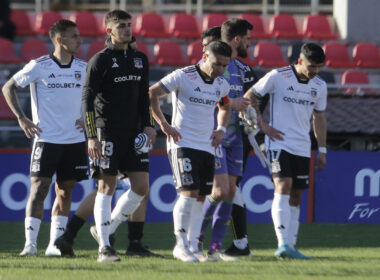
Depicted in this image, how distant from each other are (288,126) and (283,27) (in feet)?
39.8

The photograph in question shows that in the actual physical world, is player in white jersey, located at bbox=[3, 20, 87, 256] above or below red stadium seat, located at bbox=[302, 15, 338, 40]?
below

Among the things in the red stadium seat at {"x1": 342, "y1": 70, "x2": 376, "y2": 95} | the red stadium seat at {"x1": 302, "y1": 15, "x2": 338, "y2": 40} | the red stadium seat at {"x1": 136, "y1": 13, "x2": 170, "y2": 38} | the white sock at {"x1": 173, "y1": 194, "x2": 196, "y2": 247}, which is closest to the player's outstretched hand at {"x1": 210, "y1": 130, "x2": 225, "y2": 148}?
the white sock at {"x1": 173, "y1": 194, "x2": 196, "y2": 247}

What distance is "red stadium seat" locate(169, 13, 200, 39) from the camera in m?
19.5

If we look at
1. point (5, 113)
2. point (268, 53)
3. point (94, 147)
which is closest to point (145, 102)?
point (94, 147)

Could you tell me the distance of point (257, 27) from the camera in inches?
781

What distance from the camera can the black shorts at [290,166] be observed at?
26.2 feet

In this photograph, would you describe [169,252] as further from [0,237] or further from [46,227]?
[46,227]

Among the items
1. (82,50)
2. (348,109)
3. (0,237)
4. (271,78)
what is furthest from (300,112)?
(82,50)

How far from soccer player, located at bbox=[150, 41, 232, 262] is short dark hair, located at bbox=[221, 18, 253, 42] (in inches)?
24.2

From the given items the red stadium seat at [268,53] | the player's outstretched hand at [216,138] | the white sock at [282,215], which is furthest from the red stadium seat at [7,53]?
the player's outstretched hand at [216,138]

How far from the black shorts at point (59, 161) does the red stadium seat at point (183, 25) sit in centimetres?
1155

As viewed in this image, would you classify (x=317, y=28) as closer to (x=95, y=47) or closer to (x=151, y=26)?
(x=151, y=26)

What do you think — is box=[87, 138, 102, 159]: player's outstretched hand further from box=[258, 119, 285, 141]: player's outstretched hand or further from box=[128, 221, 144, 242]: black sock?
box=[258, 119, 285, 141]: player's outstretched hand

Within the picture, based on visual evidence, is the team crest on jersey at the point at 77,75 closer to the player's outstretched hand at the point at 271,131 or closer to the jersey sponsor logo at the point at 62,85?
the jersey sponsor logo at the point at 62,85
